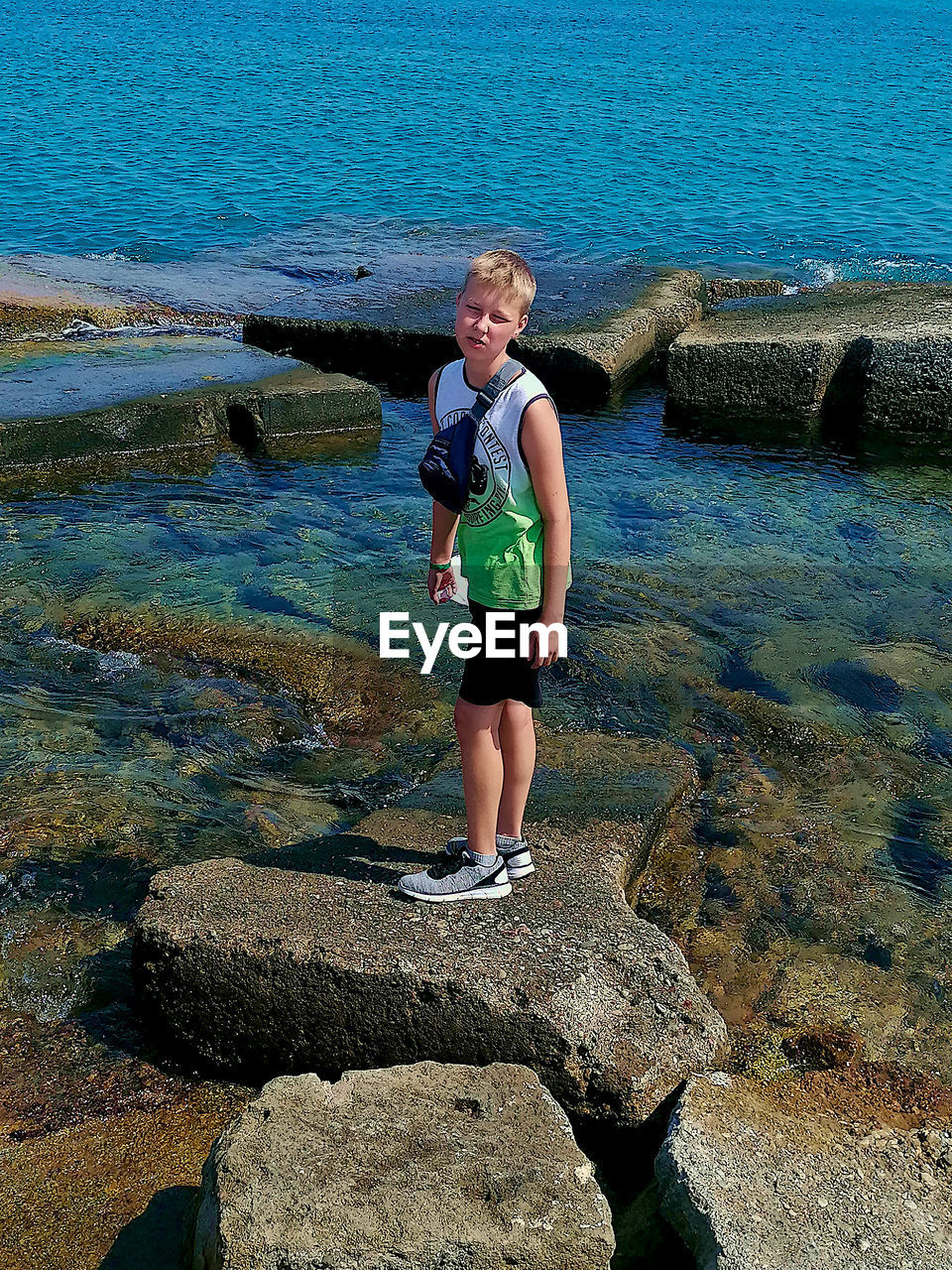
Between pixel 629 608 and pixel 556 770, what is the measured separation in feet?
6.66

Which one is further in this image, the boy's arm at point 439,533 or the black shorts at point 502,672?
the boy's arm at point 439,533

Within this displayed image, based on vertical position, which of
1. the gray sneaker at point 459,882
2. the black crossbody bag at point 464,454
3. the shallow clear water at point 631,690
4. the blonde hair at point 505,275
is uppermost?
the blonde hair at point 505,275

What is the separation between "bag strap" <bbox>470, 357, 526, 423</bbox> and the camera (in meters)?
3.08

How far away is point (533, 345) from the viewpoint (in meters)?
9.34

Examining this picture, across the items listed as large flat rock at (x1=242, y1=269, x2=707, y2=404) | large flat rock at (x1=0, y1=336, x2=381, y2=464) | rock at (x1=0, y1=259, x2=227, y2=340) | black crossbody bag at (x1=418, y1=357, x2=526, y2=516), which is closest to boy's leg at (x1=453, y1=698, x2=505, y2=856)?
black crossbody bag at (x1=418, y1=357, x2=526, y2=516)

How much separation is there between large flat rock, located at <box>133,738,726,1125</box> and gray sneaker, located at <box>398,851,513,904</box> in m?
0.04

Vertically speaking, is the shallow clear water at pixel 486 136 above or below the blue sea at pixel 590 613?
above

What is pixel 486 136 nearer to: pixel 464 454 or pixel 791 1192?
pixel 464 454

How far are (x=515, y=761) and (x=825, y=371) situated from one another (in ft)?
20.9

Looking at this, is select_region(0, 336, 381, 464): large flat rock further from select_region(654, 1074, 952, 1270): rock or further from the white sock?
select_region(654, 1074, 952, 1270): rock

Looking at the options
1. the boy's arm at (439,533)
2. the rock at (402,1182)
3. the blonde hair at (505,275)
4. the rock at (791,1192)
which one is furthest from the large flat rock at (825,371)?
the rock at (402,1182)

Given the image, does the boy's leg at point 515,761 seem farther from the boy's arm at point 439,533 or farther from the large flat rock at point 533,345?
the large flat rock at point 533,345

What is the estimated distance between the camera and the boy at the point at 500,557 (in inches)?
120

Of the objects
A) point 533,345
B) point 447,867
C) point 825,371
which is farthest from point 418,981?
point 533,345
